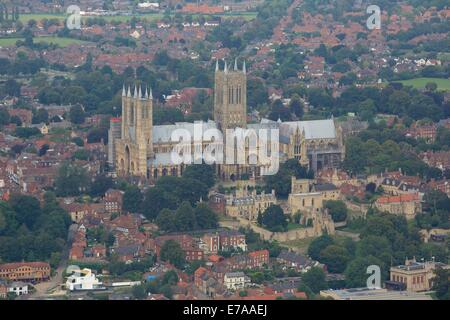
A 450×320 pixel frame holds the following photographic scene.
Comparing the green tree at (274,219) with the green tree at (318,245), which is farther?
the green tree at (274,219)

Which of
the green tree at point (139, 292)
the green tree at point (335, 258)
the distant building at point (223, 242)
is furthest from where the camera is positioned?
the distant building at point (223, 242)

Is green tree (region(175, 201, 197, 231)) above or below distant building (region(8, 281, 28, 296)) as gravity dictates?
above

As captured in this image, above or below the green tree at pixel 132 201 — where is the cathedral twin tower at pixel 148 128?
above

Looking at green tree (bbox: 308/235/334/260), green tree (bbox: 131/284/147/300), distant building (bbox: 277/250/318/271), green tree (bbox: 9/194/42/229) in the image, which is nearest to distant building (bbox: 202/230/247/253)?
distant building (bbox: 277/250/318/271)

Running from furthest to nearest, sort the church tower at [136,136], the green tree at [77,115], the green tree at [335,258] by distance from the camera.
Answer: the green tree at [77,115] < the church tower at [136,136] < the green tree at [335,258]

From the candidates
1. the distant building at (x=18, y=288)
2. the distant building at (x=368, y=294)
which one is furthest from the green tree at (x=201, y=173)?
the distant building at (x=368, y=294)

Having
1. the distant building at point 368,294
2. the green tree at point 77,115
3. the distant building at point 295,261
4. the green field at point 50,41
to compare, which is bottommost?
the distant building at point 368,294

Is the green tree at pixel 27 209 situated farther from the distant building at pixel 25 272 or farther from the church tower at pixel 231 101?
the church tower at pixel 231 101

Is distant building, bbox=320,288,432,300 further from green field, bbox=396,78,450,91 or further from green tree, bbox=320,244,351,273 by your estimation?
green field, bbox=396,78,450,91

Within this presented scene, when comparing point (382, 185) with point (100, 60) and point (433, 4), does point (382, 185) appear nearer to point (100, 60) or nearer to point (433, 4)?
point (100, 60)
